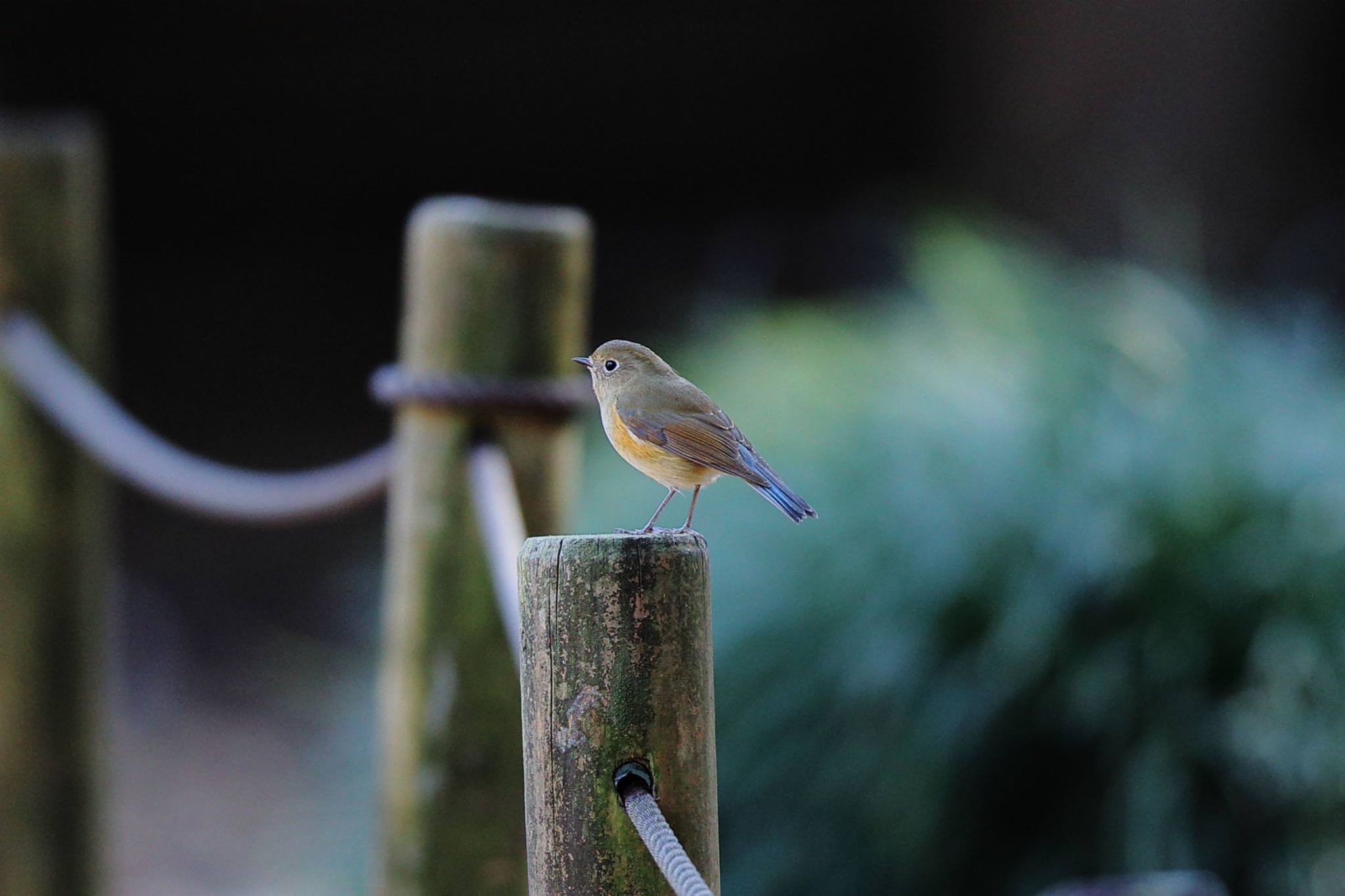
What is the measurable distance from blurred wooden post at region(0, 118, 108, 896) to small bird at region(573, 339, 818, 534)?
177 centimetres

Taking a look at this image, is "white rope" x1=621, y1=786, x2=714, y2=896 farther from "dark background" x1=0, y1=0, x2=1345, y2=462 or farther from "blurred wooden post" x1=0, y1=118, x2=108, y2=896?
"dark background" x1=0, y1=0, x2=1345, y2=462

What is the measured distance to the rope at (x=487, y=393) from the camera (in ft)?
6.44

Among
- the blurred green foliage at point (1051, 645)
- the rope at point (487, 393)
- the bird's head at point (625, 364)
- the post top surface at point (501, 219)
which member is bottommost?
the blurred green foliage at point (1051, 645)

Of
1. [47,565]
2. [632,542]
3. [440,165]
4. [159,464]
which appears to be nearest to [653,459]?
[632,542]

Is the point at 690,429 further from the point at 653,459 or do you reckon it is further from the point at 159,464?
the point at 159,464

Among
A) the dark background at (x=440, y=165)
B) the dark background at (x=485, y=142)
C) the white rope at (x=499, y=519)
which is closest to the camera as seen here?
the white rope at (x=499, y=519)

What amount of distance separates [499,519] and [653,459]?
0.34m

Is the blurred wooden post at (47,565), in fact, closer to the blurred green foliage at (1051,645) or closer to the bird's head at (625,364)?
the blurred green foliage at (1051,645)

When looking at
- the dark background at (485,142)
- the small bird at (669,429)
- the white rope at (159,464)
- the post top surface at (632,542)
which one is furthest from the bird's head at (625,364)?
the dark background at (485,142)

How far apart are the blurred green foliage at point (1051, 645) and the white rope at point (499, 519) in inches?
49.7

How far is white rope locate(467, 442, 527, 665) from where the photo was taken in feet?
5.36

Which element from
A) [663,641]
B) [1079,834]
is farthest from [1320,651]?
[663,641]

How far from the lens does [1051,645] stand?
2.98 metres

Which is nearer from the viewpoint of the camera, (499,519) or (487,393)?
(499,519)
